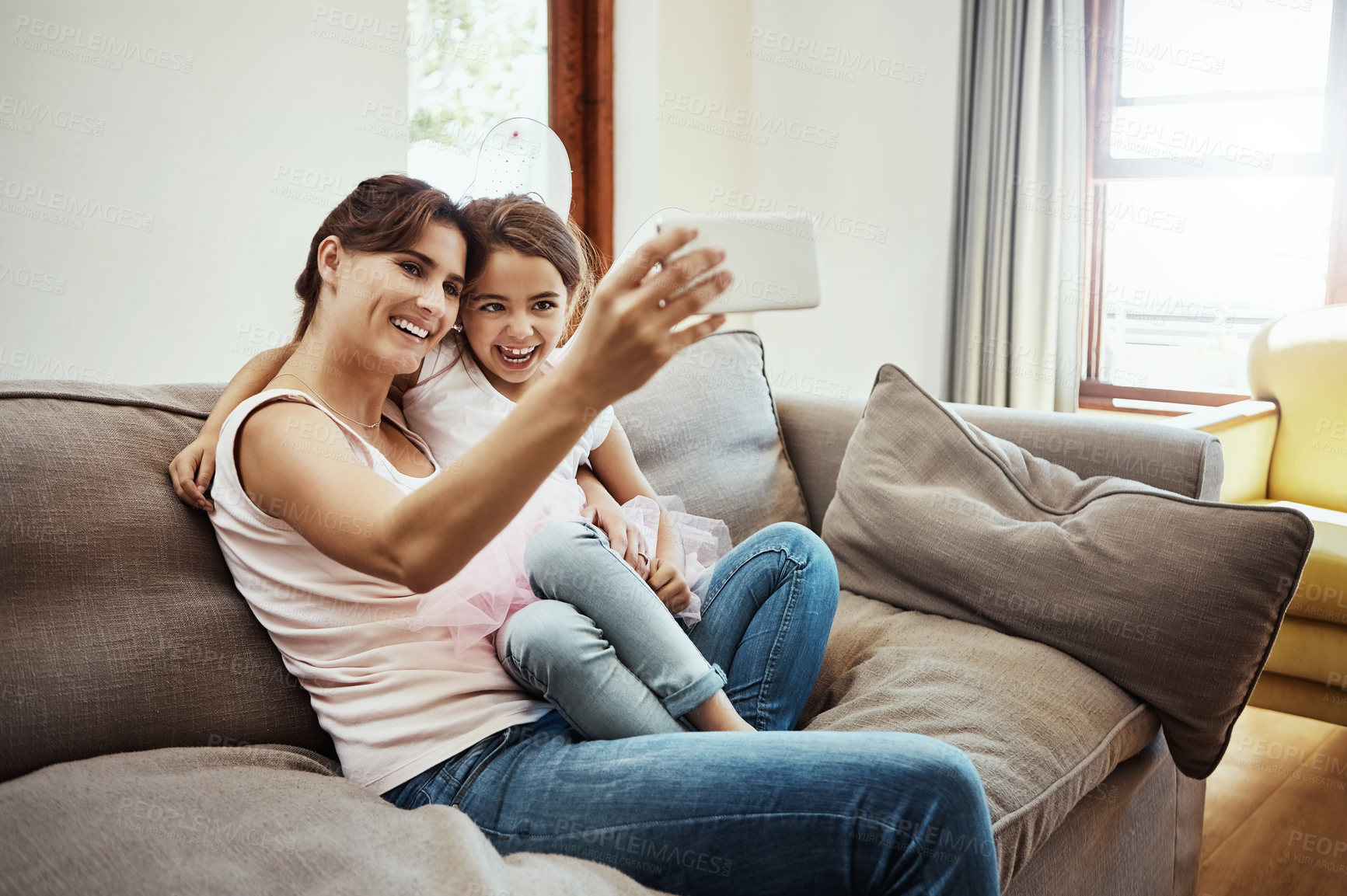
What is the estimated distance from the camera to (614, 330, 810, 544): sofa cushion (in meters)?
1.67

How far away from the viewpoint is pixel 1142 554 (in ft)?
4.36

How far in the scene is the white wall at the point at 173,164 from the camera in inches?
82.9

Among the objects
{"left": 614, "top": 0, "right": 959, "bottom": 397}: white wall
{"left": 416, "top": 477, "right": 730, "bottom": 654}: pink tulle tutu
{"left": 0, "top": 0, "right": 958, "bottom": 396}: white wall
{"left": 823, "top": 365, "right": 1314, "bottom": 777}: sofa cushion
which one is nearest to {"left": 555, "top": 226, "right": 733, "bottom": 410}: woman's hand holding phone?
{"left": 416, "top": 477, "right": 730, "bottom": 654}: pink tulle tutu

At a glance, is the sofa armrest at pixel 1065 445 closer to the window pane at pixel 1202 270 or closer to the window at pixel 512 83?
the window at pixel 512 83

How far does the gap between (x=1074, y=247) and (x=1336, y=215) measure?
0.75m

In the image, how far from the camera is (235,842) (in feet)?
2.64

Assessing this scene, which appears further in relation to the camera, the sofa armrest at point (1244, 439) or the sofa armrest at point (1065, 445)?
the sofa armrest at point (1244, 439)

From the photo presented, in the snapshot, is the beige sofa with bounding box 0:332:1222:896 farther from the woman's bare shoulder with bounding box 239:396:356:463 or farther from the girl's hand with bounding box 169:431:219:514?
the woman's bare shoulder with bounding box 239:396:356:463

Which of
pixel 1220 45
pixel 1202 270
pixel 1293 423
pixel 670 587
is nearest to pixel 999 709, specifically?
pixel 670 587

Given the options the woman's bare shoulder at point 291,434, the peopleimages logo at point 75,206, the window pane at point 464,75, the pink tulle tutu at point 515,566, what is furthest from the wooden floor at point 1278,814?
the peopleimages logo at point 75,206

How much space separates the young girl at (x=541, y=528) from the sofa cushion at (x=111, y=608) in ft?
0.25

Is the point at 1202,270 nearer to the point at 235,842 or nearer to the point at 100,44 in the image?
the point at 100,44

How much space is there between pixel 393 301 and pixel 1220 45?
318 cm

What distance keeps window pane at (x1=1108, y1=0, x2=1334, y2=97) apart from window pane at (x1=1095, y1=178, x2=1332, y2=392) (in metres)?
0.32
